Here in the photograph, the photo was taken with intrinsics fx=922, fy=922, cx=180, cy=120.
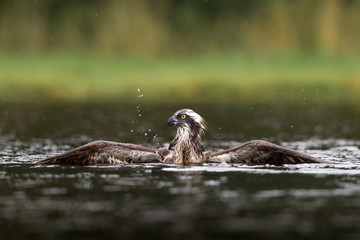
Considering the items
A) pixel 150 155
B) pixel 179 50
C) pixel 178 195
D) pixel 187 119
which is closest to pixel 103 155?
pixel 150 155

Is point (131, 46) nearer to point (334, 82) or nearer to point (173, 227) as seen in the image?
point (334, 82)

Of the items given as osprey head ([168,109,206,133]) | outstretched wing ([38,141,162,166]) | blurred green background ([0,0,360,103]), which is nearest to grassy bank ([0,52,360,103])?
blurred green background ([0,0,360,103])

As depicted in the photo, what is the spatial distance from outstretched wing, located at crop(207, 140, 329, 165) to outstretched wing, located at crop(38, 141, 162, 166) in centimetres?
189

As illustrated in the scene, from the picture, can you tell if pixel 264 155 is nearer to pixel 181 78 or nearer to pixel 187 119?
pixel 187 119

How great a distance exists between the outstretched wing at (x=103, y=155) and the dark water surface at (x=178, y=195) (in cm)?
56

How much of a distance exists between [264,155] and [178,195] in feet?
15.9

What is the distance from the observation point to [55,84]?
50094 mm

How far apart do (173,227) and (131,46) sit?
54.4 meters

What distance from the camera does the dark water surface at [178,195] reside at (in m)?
13.2

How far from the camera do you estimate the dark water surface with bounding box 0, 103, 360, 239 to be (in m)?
13.2

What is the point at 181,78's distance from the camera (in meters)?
53.1

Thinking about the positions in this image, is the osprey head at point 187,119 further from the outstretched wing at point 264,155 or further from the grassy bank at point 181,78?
the grassy bank at point 181,78

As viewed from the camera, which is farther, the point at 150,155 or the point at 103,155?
the point at 150,155

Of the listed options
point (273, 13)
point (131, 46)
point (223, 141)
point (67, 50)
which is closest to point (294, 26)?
point (273, 13)
